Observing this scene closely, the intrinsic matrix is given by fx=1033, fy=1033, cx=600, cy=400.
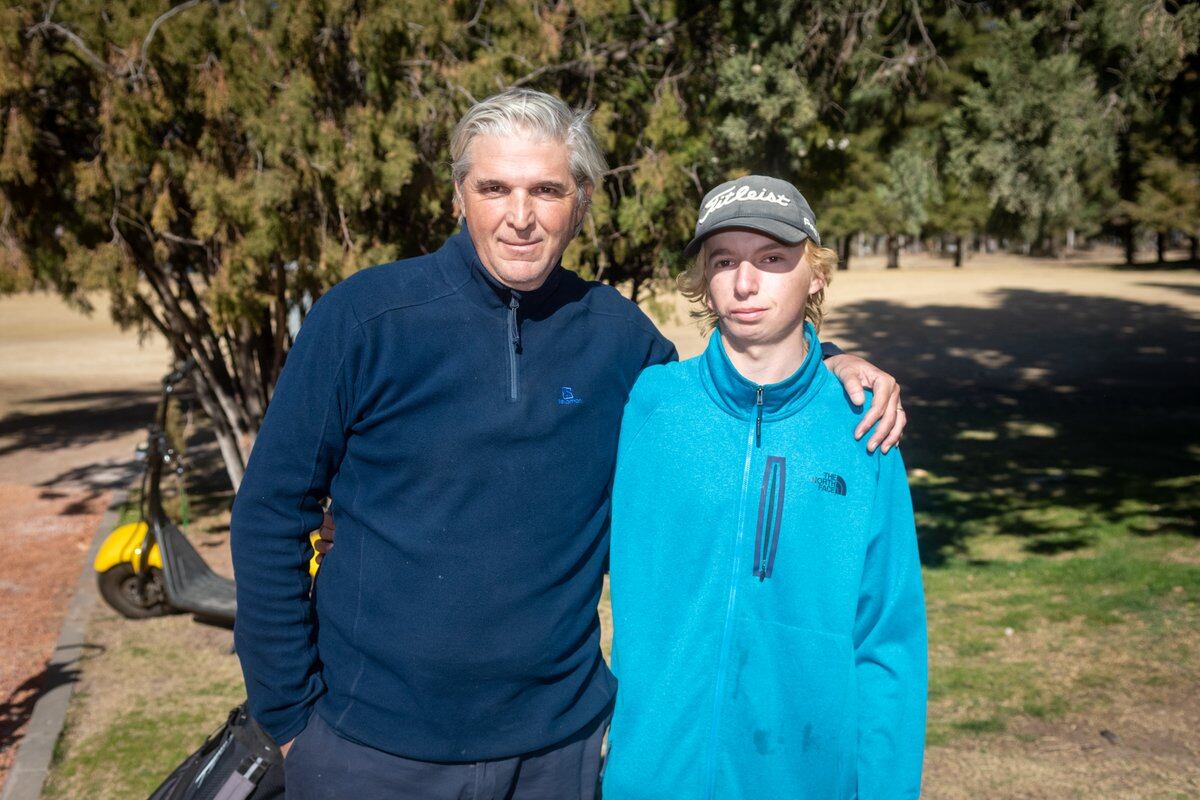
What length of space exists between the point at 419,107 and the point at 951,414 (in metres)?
10.6

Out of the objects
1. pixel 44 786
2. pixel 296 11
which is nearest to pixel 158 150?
pixel 296 11

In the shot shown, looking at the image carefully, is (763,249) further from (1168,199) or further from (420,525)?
(1168,199)

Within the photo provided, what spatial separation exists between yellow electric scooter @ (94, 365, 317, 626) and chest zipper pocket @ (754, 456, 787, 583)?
5275 mm

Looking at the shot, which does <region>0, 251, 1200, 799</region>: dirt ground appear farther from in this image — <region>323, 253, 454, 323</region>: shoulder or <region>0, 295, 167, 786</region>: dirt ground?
<region>323, 253, 454, 323</region>: shoulder

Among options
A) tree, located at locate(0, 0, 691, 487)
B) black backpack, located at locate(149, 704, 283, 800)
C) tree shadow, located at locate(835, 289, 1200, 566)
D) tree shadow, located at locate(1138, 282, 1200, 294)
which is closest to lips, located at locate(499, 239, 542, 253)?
black backpack, located at locate(149, 704, 283, 800)

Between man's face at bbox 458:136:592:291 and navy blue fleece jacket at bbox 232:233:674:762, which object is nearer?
navy blue fleece jacket at bbox 232:233:674:762

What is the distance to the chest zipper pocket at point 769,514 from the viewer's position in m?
2.19

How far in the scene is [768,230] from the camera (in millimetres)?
2180

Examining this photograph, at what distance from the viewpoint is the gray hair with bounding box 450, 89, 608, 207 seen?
226cm

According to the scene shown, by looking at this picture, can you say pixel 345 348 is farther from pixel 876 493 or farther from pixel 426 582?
pixel 876 493

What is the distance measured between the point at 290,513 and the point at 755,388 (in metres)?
1.03

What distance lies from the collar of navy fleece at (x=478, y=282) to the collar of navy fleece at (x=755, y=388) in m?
0.40

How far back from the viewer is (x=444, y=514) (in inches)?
84.4

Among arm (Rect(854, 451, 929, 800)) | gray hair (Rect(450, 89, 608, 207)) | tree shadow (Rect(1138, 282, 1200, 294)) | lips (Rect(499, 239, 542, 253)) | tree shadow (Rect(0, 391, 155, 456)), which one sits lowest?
tree shadow (Rect(1138, 282, 1200, 294))
